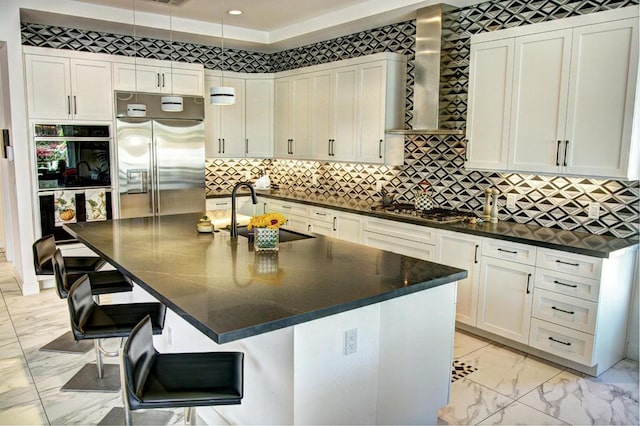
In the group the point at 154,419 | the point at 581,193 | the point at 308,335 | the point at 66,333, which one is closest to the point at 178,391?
the point at 308,335

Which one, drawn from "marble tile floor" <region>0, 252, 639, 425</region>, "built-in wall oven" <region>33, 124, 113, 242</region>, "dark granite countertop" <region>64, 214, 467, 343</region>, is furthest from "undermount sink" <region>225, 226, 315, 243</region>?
"built-in wall oven" <region>33, 124, 113, 242</region>

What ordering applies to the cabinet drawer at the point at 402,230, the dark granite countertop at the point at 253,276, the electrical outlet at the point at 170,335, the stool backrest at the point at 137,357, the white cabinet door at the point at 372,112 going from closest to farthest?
the stool backrest at the point at 137,357 → the dark granite countertop at the point at 253,276 → the electrical outlet at the point at 170,335 → the cabinet drawer at the point at 402,230 → the white cabinet door at the point at 372,112

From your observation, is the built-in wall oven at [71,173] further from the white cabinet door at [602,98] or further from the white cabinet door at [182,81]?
the white cabinet door at [602,98]

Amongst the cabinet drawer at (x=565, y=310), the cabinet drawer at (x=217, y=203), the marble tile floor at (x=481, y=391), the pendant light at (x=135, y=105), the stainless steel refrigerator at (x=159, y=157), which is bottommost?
the marble tile floor at (x=481, y=391)

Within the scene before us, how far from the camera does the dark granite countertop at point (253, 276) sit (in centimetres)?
200

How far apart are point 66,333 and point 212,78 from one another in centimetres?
368

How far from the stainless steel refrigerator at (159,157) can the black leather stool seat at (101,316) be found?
3.13m

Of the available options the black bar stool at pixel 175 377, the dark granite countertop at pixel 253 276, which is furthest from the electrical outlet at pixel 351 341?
the black bar stool at pixel 175 377

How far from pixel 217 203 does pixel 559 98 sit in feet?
13.8

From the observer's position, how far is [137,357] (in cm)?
194

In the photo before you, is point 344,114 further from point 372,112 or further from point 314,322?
point 314,322

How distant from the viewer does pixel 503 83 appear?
407 cm

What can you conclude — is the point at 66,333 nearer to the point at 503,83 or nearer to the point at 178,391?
the point at 178,391

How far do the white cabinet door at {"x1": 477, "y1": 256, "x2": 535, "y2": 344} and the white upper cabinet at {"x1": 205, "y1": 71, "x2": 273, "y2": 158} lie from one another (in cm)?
383
